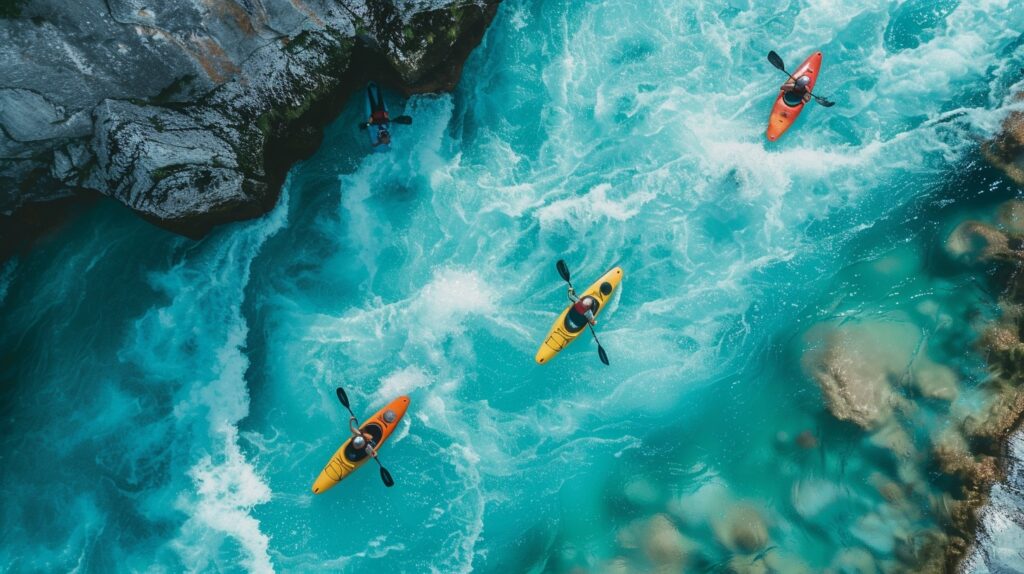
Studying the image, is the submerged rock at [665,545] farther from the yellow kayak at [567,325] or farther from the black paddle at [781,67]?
the black paddle at [781,67]

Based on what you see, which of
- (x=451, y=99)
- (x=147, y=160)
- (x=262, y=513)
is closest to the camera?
(x=147, y=160)

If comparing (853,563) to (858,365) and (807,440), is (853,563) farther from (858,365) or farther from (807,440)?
(858,365)

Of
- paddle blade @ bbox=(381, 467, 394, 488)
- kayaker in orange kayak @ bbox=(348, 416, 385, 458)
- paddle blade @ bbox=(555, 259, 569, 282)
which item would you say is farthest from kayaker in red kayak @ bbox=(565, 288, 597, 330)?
paddle blade @ bbox=(381, 467, 394, 488)

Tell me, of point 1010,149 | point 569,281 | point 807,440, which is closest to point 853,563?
point 807,440

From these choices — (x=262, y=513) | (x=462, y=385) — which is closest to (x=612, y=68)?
(x=462, y=385)

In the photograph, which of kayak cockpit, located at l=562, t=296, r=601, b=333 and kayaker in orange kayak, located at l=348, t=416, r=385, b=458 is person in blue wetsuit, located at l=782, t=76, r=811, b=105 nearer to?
kayak cockpit, located at l=562, t=296, r=601, b=333

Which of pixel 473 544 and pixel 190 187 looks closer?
pixel 190 187

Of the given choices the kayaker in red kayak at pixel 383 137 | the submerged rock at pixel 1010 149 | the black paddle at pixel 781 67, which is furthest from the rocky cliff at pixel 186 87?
the submerged rock at pixel 1010 149

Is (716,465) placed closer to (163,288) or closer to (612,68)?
(612,68)
